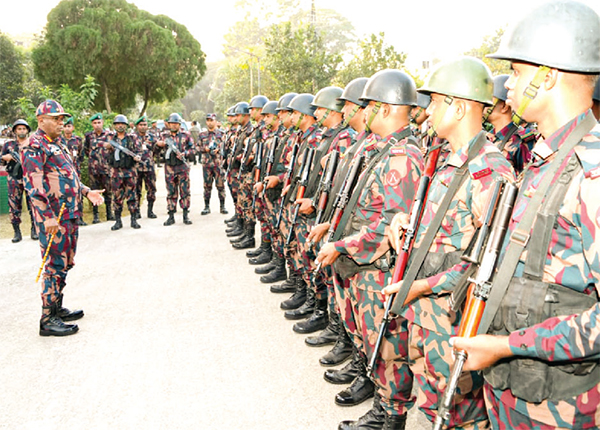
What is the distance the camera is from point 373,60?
2078 centimetres

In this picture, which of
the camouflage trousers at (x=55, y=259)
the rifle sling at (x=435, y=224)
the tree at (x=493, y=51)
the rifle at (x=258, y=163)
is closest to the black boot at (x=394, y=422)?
the rifle sling at (x=435, y=224)

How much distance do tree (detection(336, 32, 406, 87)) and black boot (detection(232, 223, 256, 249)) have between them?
14.3 metres

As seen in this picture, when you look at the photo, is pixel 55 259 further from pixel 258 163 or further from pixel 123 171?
pixel 123 171

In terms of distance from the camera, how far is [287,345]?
4301mm

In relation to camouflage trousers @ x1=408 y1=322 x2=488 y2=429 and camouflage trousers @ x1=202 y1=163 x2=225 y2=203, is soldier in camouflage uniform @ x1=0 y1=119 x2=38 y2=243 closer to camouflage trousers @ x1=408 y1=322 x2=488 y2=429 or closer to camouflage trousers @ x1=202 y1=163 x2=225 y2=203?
camouflage trousers @ x1=202 y1=163 x2=225 y2=203

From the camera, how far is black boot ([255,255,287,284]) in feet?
19.8

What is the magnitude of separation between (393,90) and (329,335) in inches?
90.7

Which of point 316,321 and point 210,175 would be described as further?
point 210,175

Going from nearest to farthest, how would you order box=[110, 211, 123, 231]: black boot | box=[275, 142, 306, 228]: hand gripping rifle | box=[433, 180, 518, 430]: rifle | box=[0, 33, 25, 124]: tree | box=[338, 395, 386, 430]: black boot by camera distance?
1. box=[433, 180, 518, 430]: rifle
2. box=[338, 395, 386, 430]: black boot
3. box=[275, 142, 306, 228]: hand gripping rifle
4. box=[110, 211, 123, 231]: black boot
5. box=[0, 33, 25, 124]: tree

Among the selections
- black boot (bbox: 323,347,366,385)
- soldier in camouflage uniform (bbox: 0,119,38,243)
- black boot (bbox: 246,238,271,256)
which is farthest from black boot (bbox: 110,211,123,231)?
black boot (bbox: 323,347,366,385)

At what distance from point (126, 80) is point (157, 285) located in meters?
23.7

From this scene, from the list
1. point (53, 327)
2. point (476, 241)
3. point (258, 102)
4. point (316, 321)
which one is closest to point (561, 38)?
point (476, 241)

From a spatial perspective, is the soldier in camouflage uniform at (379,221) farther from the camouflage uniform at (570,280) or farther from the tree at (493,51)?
the tree at (493,51)

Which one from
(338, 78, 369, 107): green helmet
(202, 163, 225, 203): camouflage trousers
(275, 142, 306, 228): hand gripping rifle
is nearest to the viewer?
(338, 78, 369, 107): green helmet
